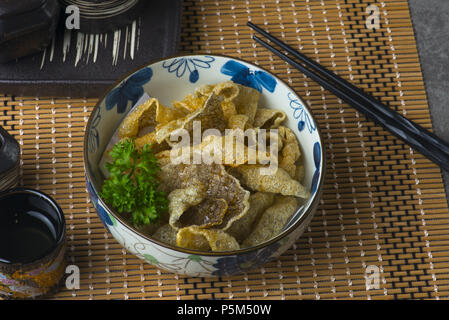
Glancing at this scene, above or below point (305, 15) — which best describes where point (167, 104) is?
below

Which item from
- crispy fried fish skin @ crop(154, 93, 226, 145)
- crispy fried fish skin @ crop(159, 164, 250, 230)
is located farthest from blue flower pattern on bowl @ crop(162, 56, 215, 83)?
crispy fried fish skin @ crop(159, 164, 250, 230)

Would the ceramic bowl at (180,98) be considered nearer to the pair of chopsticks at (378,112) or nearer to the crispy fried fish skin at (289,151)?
the crispy fried fish skin at (289,151)

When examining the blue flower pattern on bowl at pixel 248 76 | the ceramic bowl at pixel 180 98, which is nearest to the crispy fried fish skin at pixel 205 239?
the ceramic bowl at pixel 180 98

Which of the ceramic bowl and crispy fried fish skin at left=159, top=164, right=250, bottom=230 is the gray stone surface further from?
crispy fried fish skin at left=159, top=164, right=250, bottom=230

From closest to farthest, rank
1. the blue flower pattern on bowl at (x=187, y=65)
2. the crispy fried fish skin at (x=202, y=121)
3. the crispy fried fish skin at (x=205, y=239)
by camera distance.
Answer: the crispy fried fish skin at (x=205, y=239)
the crispy fried fish skin at (x=202, y=121)
the blue flower pattern on bowl at (x=187, y=65)

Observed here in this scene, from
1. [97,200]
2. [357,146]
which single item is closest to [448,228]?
[357,146]

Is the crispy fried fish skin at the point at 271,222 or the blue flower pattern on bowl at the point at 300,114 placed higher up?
the blue flower pattern on bowl at the point at 300,114
